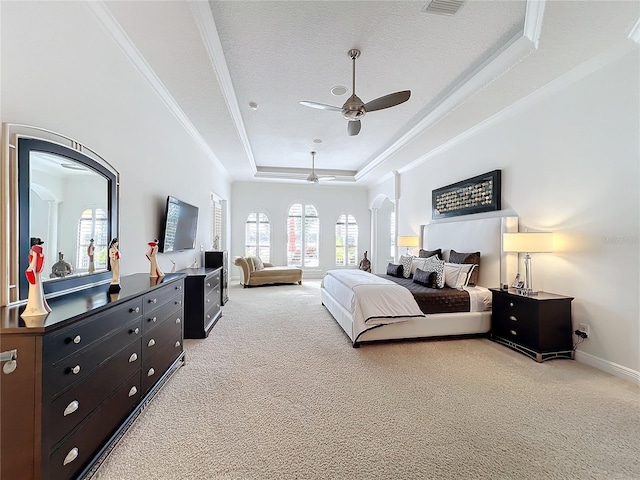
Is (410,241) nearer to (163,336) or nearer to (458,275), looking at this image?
(458,275)

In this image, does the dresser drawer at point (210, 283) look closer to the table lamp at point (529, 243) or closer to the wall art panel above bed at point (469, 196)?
the table lamp at point (529, 243)

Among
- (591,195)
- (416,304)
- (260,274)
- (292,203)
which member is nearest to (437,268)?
(416,304)

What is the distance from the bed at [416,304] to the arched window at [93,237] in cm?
249

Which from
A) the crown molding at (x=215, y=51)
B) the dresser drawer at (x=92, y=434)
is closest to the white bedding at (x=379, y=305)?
the dresser drawer at (x=92, y=434)

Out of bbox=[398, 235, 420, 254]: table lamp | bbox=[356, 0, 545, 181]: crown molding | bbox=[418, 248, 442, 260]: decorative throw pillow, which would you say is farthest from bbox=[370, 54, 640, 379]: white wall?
bbox=[398, 235, 420, 254]: table lamp

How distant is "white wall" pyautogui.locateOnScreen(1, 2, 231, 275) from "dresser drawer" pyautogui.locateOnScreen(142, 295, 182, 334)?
0.58 metres

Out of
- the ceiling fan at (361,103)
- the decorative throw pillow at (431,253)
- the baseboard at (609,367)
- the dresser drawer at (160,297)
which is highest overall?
the ceiling fan at (361,103)

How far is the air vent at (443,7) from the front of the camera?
221 centimetres

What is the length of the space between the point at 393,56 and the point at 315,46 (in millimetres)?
829

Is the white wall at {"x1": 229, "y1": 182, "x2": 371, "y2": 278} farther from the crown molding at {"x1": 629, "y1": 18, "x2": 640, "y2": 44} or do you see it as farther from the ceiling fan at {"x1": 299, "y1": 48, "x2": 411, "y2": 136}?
the crown molding at {"x1": 629, "y1": 18, "x2": 640, "y2": 44}

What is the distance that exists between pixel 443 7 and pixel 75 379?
3.47 m

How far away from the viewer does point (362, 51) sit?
2869 mm

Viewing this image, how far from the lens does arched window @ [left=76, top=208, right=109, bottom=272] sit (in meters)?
1.98

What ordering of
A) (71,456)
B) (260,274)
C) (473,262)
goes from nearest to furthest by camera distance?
(71,456) < (473,262) < (260,274)
